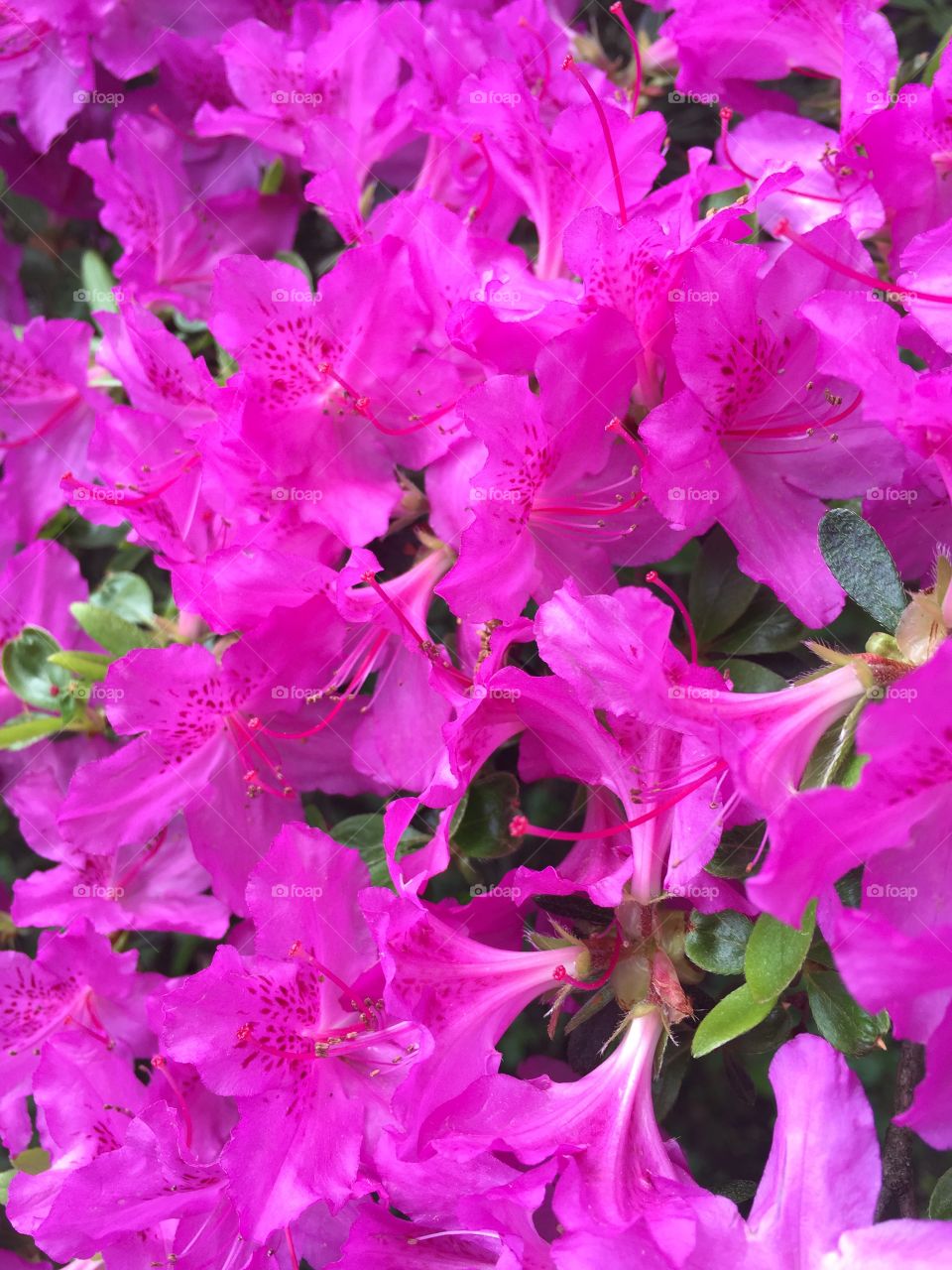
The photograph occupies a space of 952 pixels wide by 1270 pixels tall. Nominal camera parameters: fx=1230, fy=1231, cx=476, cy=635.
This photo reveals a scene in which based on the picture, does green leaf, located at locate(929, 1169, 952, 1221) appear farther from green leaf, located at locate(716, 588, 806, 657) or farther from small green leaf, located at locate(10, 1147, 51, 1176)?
small green leaf, located at locate(10, 1147, 51, 1176)

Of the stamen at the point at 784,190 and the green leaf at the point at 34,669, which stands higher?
the stamen at the point at 784,190

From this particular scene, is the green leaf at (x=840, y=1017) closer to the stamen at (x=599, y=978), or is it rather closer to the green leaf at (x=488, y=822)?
the stamen at (x=599, y=978)

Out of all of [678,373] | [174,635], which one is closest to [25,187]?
[174,635]

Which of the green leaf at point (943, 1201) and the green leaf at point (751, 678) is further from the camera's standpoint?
the green leaf at point (751, 678)

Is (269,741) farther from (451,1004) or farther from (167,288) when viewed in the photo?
(167,288)

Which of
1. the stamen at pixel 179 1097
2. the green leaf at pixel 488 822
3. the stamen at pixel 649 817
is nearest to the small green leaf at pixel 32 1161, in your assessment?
the stamen at pixel 179 1097

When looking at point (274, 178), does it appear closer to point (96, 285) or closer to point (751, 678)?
point (96, 285)

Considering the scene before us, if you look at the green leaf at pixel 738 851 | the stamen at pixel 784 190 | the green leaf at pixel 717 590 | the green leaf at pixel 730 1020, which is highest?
the stamen at pixel 784 190

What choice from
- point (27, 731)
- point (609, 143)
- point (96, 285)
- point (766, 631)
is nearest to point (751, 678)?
point (766, 631)
